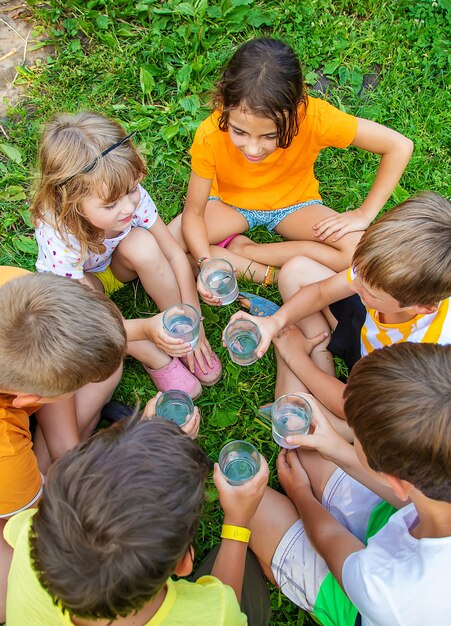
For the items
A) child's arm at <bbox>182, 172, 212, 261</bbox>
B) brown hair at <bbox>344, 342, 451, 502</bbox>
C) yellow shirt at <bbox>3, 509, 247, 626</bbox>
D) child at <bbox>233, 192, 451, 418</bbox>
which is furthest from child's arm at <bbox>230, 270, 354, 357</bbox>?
yellow shirt at <bbox>3, 509, 247, 626</bbox>

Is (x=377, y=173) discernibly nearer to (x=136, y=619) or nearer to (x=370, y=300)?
(x=370, y=300)

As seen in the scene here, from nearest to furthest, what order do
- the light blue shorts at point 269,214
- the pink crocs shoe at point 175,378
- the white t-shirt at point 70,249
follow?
1. the white t-shirt at point 70,249
2. the pink crocs shoe at point 175,378
3. the light blue shorts at point 269,214

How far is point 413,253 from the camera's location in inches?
96.1

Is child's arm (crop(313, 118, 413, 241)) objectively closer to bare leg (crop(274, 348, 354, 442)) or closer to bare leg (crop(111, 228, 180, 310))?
bare leg (crop(274, 348, 354, 442))

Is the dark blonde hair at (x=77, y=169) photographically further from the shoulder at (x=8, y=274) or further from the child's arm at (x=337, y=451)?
the child's arm at (x=337, y=451)

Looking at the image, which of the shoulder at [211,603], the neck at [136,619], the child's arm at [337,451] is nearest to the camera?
the neck at [136,619]

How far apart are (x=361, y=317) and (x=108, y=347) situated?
149cm

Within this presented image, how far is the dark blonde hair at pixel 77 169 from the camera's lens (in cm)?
273

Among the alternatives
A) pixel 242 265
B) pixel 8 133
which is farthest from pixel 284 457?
pixel 8 133

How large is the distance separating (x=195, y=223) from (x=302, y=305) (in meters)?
0.81

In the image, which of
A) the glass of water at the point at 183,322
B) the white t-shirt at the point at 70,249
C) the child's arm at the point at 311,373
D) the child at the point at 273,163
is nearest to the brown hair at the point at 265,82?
the child at the point at 273,163

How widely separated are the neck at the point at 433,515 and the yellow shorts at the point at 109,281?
86.2 inches

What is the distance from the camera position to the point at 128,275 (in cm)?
353

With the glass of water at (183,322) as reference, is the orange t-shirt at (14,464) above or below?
below
